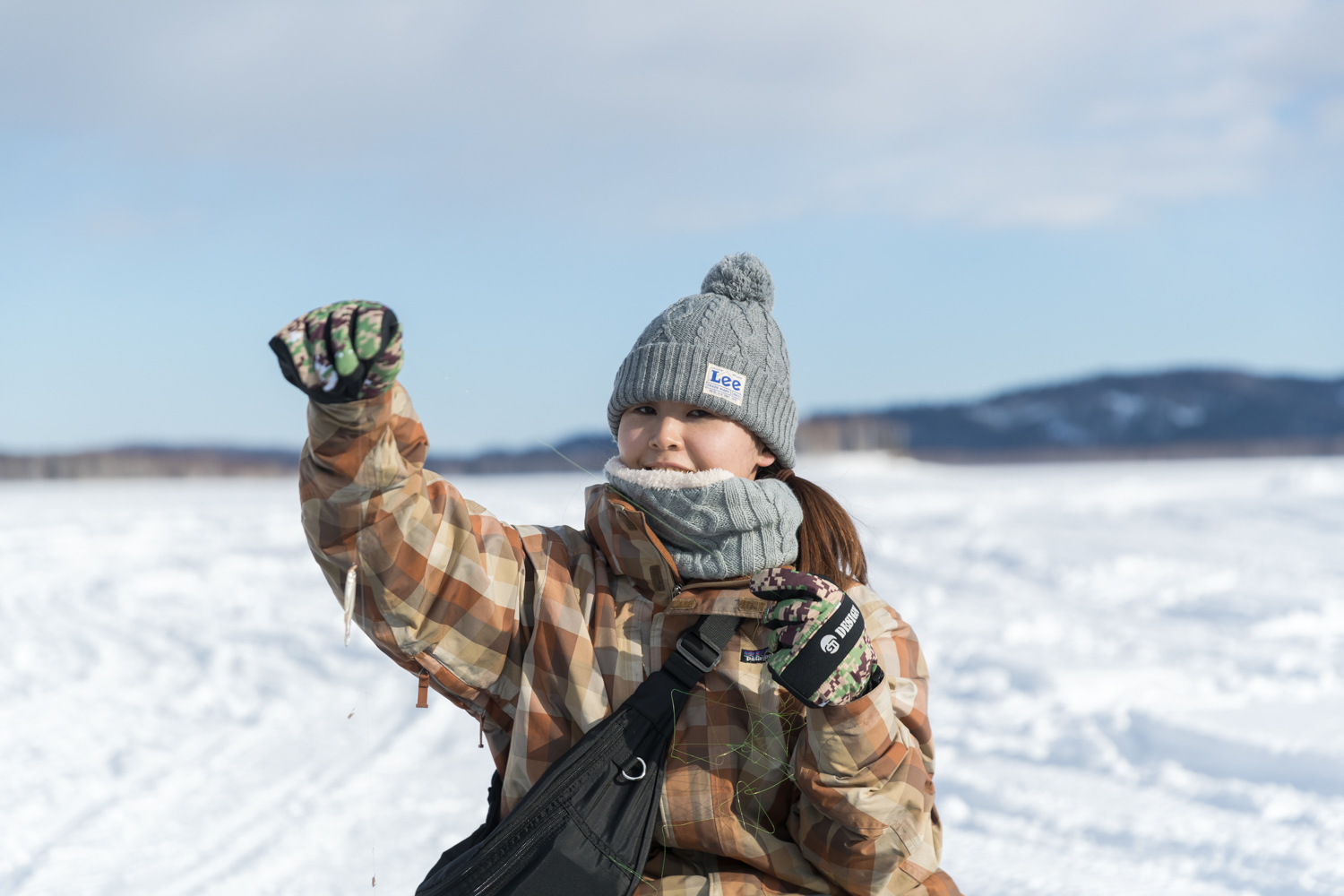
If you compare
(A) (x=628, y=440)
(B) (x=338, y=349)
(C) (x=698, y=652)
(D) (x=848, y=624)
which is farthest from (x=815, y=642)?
(B) (x=338, y=349)

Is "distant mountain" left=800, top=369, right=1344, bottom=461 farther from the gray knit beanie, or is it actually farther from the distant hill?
the gray knit beanie

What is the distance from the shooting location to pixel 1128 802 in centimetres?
421

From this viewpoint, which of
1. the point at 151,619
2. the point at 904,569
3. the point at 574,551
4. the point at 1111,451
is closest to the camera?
the point at 574,551

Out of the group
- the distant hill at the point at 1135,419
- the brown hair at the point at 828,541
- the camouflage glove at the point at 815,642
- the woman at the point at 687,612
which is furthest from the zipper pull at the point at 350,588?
the distant hill at the point at 1135,419

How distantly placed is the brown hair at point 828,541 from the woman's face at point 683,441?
13 cm

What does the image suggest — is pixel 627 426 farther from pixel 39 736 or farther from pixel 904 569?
pixel 904 569

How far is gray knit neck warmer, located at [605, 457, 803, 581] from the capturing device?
2021mm

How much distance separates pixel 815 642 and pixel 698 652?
0.27m

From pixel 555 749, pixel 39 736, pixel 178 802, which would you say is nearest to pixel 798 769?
pixel 555 749

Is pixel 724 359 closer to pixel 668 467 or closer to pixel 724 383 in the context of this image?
pixel 724 383

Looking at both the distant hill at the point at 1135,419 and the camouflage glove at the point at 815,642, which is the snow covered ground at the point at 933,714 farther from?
the distant hill at the point at 1135,419

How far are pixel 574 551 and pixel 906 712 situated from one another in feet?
2.26

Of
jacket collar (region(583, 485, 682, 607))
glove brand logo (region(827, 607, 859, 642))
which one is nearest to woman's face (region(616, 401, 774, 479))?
jacket collar (region(583, 485, 682, 607))

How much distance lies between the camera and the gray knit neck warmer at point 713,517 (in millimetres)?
2021
